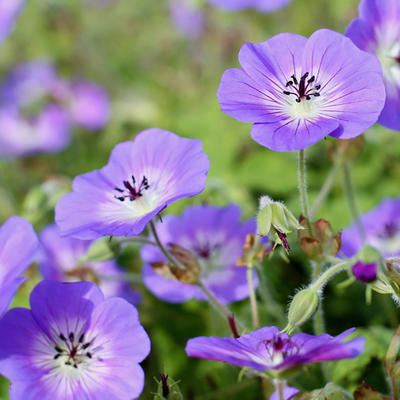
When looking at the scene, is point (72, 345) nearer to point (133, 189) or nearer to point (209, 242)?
point (133, 189)

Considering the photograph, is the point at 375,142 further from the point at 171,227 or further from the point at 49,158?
the point at 49,158

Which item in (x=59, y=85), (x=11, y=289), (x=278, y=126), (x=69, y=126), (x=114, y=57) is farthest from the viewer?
(x=114, y=57)

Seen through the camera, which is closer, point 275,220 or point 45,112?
point 275,220

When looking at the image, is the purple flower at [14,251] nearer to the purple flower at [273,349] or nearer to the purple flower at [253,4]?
the purple flower at [273,349]

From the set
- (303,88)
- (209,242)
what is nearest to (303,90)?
(303,88)

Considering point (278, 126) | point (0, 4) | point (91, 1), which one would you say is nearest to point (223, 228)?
point (278, 126)

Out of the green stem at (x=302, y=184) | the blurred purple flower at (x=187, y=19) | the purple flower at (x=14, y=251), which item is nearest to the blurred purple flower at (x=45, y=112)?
the blurred purple flower at (x=187, y=19)

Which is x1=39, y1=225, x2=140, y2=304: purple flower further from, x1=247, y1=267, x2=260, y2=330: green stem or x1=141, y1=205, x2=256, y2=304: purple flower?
x1=247, y1=267, x2=260, y2=330: green stem
